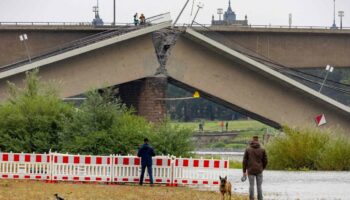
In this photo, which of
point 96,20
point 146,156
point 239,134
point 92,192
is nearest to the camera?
point 92,192

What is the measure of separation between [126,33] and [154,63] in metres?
3.06

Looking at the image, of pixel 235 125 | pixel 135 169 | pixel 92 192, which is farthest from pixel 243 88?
pixel 235 125

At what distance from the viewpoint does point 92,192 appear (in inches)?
1371

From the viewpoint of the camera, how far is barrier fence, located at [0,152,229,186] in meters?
39.8

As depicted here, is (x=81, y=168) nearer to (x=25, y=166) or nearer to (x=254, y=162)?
(x=25, y=166)

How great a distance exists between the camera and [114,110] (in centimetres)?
4609

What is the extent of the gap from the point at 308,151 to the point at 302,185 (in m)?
11.3

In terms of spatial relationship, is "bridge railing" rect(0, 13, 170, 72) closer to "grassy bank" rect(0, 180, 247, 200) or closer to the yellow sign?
the yellow sign

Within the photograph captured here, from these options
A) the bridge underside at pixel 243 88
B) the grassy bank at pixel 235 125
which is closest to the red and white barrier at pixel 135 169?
the bridge underside at pixel 243 88

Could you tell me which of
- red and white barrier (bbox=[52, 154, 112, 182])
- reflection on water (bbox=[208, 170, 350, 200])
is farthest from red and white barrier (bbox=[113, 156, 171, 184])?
reflection on water (bbox=[208, 170, 350, 200])

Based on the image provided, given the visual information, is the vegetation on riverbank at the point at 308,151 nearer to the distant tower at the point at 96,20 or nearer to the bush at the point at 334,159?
the bush at the point at 334,159

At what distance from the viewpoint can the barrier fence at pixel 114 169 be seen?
39.8 meters

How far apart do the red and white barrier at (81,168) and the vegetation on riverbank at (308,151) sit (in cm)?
1432

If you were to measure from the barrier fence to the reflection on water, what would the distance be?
3.75 feet
